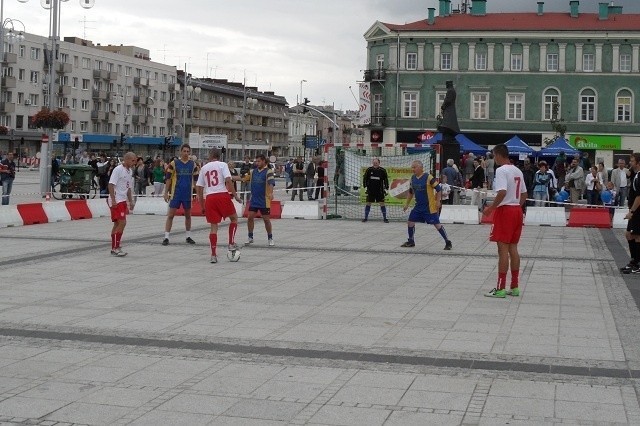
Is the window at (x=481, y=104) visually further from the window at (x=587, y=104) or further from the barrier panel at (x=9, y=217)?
the barrier panel at (x=9, y=217)

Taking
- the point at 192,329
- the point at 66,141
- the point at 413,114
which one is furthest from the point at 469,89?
the point at 192,329

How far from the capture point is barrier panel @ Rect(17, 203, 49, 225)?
72.1ft

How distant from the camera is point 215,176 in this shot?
15219 mm

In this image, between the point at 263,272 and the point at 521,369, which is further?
the point at 263,272

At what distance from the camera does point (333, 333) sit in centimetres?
917

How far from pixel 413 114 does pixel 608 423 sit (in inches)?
2775

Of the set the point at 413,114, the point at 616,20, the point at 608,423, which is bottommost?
the point at 608,423

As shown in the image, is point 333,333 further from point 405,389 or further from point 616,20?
point 616,20

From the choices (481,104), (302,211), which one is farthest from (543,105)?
(302,211)

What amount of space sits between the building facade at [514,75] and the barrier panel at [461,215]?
4463cm

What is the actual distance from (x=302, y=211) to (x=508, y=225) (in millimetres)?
14555

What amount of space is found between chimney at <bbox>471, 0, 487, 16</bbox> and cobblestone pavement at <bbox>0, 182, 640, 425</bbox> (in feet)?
208

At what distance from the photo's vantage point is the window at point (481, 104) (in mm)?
73812

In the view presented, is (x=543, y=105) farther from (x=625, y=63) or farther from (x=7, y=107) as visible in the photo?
(x=7, y=107)
